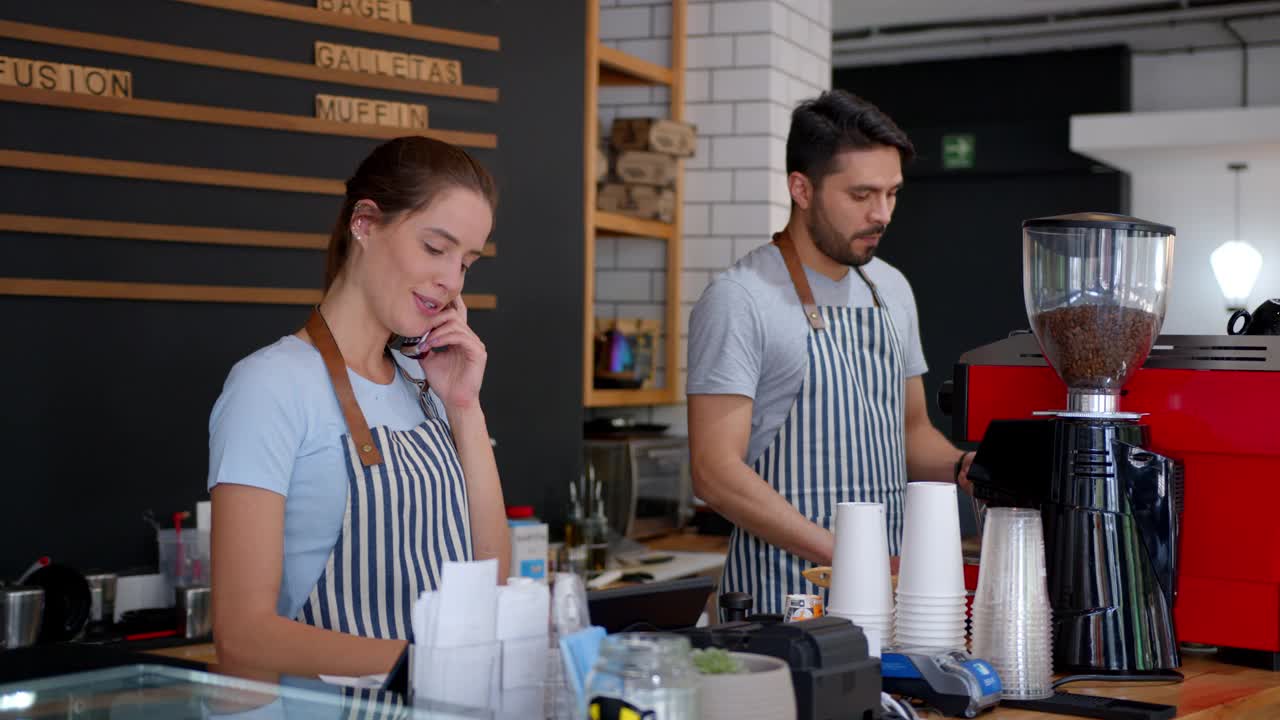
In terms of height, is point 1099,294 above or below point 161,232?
below

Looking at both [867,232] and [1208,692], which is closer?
[1208,692]

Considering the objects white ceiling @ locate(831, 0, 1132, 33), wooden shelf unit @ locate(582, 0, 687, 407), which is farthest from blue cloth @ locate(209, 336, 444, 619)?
white ceiling @ locate(831, 0, 1132, 33)

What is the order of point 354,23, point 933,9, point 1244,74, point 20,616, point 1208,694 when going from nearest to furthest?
point 1208,694 < point 20,616 < point 354,23 < point 933,9 < point 1244,74

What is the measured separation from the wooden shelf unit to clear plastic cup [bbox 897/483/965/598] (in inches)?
115

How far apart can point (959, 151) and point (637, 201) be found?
17.7 ft

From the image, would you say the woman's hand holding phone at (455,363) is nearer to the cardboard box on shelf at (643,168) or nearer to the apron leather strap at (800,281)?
the apron leather strap at (800,281)

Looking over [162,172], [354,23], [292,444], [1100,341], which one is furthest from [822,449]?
[354,23]

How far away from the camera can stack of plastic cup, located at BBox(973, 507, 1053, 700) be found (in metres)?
1.87

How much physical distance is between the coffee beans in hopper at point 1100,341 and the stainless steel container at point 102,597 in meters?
2.26

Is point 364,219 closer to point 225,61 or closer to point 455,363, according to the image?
point 455,363

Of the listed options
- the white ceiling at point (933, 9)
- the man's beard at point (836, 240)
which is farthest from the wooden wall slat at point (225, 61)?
the white ceiling at point (933, 9)

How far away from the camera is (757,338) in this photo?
296cm

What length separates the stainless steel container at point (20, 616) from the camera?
10.1 feet

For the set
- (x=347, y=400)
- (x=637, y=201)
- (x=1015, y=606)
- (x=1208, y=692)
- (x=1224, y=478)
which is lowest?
(x=1208, y=692)
